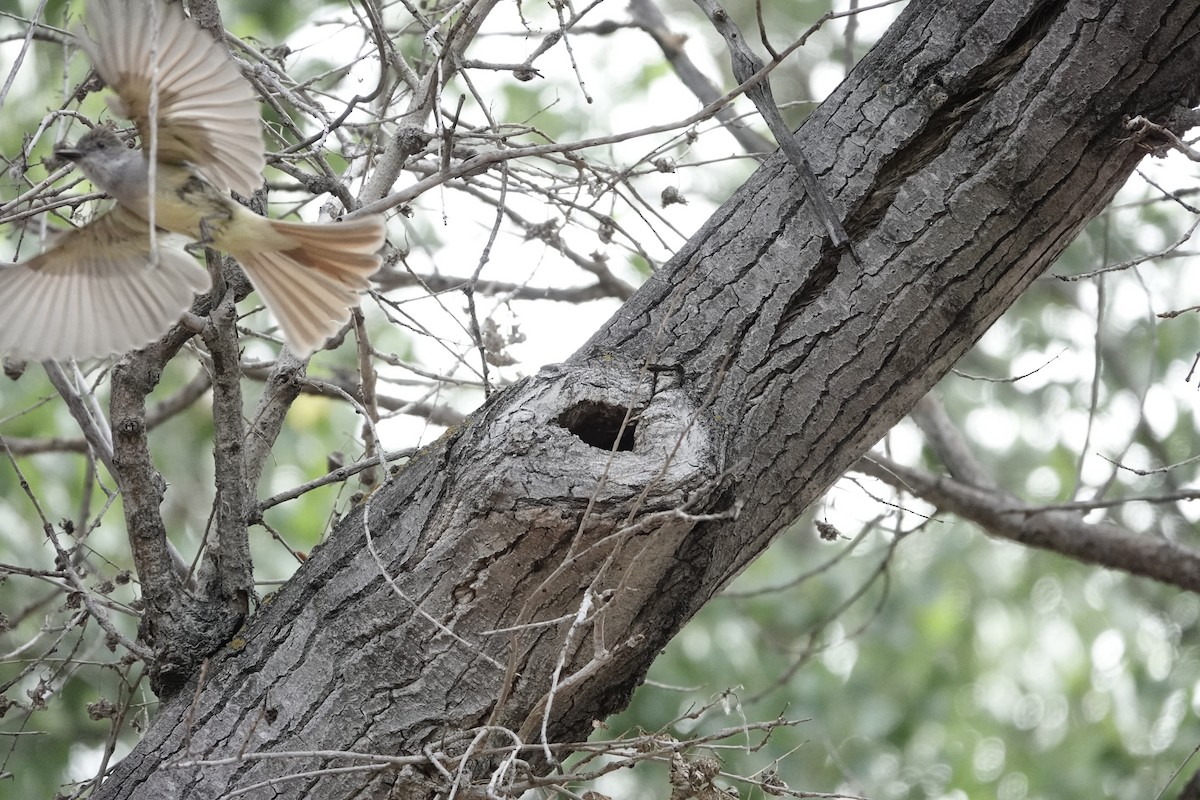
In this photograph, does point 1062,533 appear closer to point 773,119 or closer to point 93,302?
point 773,119

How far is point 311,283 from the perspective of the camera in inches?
86.0

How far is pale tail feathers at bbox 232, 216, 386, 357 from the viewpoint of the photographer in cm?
216

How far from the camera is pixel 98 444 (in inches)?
91.2

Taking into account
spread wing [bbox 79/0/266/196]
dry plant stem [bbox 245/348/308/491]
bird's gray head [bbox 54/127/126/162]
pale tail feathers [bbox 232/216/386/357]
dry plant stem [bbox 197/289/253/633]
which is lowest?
dry plant stem [bbox 197/289/253/633]

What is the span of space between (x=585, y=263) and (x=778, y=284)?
1.51 m

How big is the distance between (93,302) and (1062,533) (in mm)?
2773

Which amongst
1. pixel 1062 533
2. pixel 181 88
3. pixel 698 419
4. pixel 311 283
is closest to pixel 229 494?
pixel 311 283

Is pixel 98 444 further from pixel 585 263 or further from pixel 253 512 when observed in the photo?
pixel 585 263

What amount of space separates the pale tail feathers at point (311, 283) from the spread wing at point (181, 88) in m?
0.16

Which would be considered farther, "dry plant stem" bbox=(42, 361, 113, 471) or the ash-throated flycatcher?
"dry plant stem" bbox=(42, 361, 113, 471)

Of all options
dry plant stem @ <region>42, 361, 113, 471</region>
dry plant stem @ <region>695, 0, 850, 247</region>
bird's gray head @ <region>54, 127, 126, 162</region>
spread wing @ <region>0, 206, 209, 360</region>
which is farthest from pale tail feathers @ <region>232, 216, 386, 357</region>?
dry plant stem @ <region>695, 0, 850, 247</region>

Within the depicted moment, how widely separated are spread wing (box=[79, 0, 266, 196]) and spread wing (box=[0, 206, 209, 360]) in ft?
0.60

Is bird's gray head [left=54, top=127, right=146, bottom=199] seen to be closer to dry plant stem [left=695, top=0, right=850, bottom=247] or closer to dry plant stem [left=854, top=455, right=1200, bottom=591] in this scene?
dry plant stem [left=695, top=0, right=850, bottom=247]

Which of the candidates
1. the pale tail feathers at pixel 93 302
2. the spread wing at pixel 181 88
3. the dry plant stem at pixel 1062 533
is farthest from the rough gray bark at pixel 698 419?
the dry plant stem at pixel 1062 533
